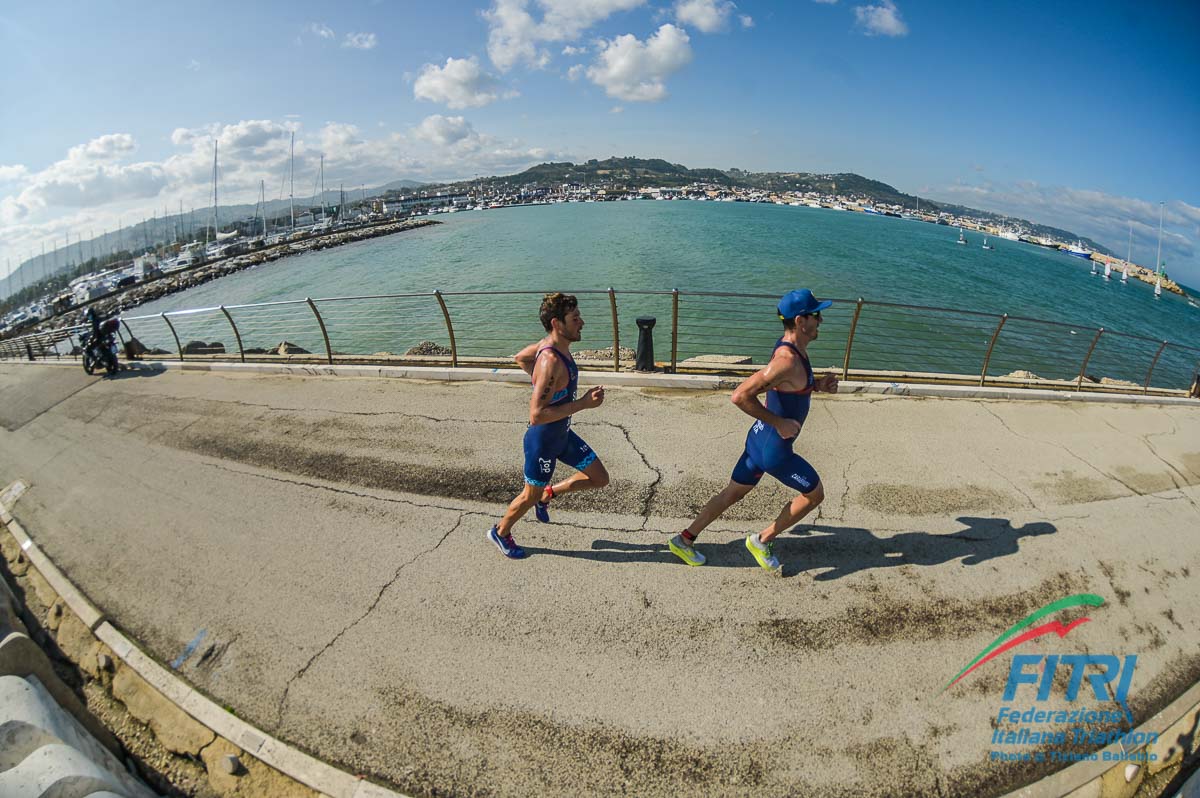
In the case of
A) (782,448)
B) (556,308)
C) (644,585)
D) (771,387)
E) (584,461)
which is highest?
(556,308)

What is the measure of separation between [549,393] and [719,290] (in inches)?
1371

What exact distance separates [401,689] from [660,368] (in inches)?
235

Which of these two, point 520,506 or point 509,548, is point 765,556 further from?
point 509,548

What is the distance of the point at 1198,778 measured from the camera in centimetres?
233

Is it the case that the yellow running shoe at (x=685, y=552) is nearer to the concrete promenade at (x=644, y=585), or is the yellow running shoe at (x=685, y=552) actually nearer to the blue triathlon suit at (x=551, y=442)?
the concrete promenade at (x=644, y=585)

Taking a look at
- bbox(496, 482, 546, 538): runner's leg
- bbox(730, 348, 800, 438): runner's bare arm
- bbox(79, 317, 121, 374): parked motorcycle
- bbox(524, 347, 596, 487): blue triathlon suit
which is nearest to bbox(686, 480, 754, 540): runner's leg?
bbox(730, 348, 800, 438): runner's bare arm

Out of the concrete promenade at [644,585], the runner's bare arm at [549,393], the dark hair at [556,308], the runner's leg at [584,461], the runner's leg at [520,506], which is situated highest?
the dark hair at [556,308]

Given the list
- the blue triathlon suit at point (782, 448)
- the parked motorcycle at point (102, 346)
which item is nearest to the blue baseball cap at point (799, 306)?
the blue triathlon suit at point (782, 448)

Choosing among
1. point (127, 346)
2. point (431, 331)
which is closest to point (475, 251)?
point (431, 331)

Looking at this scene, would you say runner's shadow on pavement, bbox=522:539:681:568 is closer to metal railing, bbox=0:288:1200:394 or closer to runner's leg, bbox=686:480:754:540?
runner's leg, bbox=686:480:754:540

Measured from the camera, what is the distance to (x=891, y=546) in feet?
14.8

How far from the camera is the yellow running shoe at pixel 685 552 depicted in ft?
14.0

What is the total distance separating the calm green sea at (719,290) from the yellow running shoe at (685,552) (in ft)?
10.8

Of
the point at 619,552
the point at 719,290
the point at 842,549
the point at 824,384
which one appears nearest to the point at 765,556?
the point at 842,549
